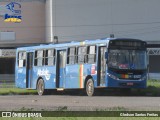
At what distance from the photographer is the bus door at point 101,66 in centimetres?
2623

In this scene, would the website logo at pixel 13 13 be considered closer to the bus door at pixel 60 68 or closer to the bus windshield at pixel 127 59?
the bus door at pixel 60 68

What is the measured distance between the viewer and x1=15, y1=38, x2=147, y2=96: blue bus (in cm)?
2612

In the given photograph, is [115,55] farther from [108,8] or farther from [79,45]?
[108,8]

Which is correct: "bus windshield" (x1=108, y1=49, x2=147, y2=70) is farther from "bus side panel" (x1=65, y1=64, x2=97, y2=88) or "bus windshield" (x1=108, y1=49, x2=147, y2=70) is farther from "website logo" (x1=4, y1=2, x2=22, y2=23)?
"website logo" (x1=4, y1=2, x2=22, y2=23)

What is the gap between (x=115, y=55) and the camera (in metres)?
26.3

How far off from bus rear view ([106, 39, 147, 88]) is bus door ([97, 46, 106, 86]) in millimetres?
376

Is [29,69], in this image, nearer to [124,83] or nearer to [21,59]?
[21,59]

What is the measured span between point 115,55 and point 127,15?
182 feet

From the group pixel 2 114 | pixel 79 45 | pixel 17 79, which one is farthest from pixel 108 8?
pixel 2 114

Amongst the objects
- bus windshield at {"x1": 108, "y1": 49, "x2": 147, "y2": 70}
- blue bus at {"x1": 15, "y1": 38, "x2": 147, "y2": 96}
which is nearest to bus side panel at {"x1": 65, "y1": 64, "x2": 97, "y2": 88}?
blue bus at {"x1": 15, "y1": 38, "x2": 147, "y2": 96}

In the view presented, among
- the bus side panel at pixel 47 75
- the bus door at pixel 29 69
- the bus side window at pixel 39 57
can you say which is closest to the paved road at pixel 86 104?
the bus side panel at pixel 47 75

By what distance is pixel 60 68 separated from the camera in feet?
98.9

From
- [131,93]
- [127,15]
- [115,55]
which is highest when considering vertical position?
[127,15]

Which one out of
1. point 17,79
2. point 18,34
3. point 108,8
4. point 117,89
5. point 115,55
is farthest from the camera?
point 18,34
